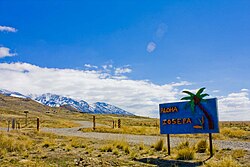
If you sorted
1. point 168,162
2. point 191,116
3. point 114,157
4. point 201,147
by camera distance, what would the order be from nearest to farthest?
point 168,162 → point 114,157 → point 191,116 → point 201,147

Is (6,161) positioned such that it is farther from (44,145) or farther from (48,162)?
(44,145)

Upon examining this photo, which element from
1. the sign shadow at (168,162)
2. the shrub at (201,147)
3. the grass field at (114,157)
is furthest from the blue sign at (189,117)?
the sign shadow at (168,162)

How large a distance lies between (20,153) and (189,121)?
798 cm

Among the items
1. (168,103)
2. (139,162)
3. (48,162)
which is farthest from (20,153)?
(168,103)

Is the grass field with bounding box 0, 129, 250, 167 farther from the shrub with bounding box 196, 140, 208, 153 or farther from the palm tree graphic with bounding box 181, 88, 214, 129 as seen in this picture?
the palm tree graphic with bounding box 181, 88, 214, 129

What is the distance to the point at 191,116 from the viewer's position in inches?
566

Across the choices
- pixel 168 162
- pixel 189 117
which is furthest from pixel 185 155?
pixel 189 117

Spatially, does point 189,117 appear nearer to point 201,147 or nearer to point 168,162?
point 201,147

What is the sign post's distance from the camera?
1366cm

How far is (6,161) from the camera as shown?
12.5 meters

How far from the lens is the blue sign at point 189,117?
13664 mm

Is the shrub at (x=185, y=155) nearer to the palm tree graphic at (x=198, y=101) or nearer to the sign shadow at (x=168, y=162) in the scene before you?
the sign shadow at (x=168, y=162)

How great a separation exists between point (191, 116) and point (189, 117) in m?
0.11

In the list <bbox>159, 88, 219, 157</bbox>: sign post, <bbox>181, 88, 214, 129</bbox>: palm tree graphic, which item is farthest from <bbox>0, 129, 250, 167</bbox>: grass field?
<bbox>181, 88, 214, 129</bbox>: palm tree graphic
